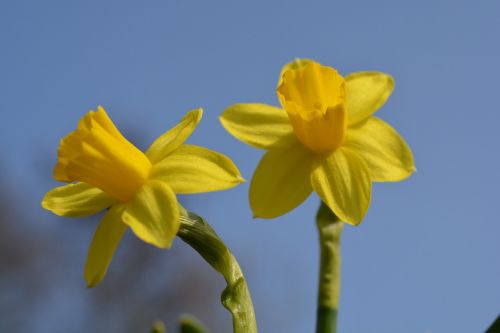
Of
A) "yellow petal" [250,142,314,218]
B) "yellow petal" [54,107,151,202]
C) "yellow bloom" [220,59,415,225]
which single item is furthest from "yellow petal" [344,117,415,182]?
"yellow petal" [54,107,151,202]

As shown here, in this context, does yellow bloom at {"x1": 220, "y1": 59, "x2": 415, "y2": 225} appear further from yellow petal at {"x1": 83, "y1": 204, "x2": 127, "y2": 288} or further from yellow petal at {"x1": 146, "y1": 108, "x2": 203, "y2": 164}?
yellow petal at {"x1": 83, "y1": 204, "x2": 127, "y2": 288}

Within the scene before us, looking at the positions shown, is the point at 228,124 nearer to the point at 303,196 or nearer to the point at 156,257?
the point at 303,196

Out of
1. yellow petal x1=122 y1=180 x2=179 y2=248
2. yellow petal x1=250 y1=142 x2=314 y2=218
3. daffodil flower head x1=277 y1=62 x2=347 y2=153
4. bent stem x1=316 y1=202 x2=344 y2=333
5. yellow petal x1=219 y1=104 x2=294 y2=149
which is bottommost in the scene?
bent stem x1=316 y1=202 x2=344 y2=333

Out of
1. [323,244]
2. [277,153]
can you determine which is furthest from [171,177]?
[323,244]

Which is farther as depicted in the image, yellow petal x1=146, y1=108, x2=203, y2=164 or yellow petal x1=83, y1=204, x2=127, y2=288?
yellow petal x1=146, y1=108, x2=203, y2=164

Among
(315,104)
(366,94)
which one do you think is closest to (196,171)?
(315,104)

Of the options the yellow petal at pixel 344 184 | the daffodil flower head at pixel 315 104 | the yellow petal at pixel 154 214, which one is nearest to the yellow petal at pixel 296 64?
the daffodil flower head at pixel 315 104

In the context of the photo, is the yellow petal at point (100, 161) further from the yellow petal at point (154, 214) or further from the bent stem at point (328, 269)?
the bent stem at point (328, 269)

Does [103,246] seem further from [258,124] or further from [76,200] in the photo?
[258,124]
